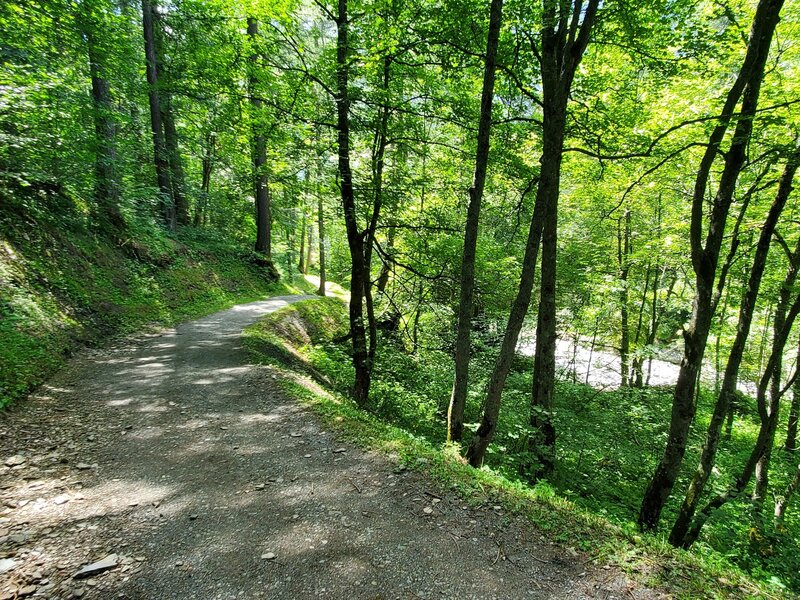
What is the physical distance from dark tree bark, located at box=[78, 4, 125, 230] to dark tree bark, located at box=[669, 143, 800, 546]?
1383cm

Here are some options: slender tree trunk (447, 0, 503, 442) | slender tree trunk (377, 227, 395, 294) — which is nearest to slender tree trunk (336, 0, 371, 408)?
slender tree trunk (377, 227, 395, 294)

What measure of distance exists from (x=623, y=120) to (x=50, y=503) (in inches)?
401

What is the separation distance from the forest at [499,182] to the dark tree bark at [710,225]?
1.3 inches

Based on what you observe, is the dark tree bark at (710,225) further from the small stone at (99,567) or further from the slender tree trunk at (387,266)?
the small stone at (99,567)

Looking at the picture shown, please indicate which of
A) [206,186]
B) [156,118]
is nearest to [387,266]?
[156,118]

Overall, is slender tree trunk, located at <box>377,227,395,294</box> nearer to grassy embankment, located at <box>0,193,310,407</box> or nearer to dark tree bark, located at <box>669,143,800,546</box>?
grassy embankment, located at <box>0,193,310,407</box>

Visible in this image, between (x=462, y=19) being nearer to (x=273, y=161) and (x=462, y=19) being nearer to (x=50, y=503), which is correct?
(x=273, y=161)

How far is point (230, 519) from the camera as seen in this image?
3.44m

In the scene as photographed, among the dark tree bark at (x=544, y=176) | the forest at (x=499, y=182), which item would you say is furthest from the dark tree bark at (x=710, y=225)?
the dark tree bark at (x=544, y=176)

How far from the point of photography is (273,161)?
8.82m

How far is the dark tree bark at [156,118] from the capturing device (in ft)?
45.5

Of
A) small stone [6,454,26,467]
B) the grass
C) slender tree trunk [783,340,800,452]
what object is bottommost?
slender tree trunk [783,340,800,452]

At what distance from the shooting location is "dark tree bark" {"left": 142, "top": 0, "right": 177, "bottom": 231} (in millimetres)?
13859

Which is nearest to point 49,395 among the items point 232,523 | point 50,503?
point 50,503
